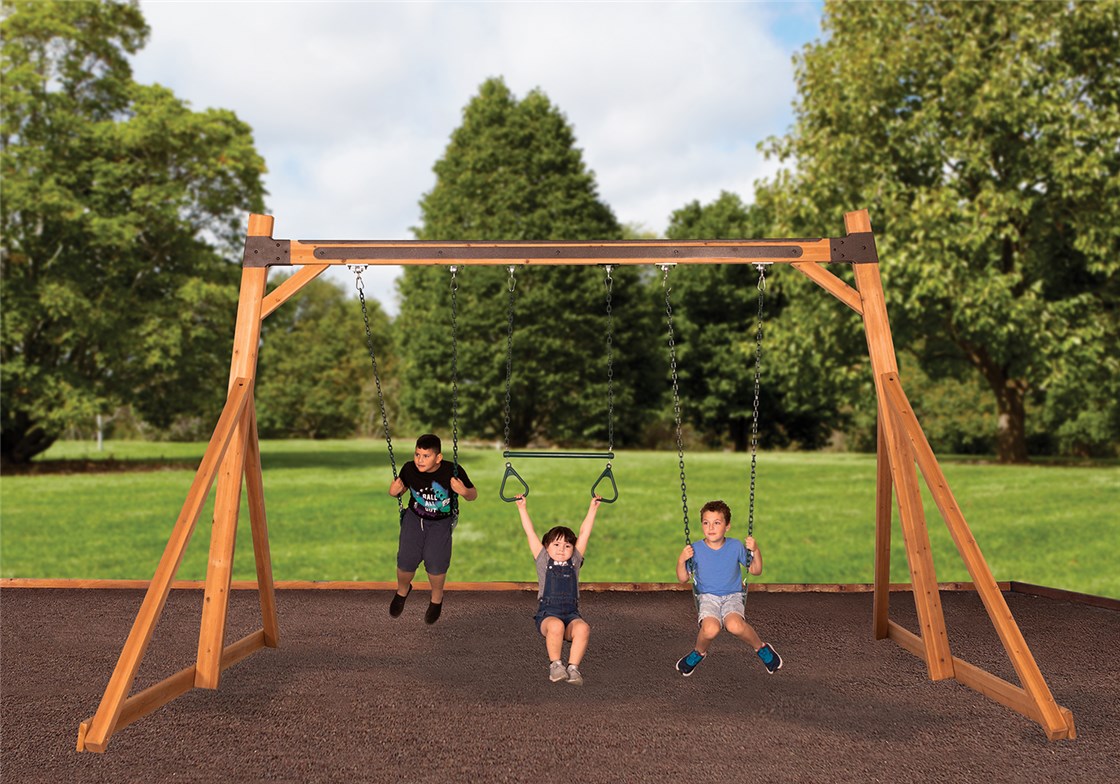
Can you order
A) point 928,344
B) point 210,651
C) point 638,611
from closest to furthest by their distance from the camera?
point 210,651 → point 638,611 → point 928,344

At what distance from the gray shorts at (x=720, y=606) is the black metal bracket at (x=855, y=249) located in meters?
2.29

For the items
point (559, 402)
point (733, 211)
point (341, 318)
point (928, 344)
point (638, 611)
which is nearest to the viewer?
point (638, 611)

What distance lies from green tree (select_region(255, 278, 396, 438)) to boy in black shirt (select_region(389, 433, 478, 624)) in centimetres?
3803

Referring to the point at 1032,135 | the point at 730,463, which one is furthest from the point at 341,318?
the point at 1032,135

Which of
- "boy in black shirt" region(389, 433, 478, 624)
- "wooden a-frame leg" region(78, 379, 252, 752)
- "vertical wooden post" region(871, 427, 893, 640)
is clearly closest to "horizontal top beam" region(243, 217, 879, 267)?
"wooden a-frame leg" region(78, 379, 252, 752)

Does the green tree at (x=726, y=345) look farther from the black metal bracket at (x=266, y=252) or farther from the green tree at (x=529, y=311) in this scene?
the black metal bracket at (x=266, y=252)

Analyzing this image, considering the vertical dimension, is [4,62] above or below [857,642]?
above

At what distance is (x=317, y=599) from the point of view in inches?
313

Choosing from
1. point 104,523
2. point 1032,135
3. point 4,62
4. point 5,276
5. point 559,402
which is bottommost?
point 104,523

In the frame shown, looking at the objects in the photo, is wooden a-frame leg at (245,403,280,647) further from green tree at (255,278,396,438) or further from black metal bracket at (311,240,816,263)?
green tree at (255,278,396,438)

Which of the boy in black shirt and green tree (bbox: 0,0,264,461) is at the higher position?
green tree (bbox: 0,0,264,461)

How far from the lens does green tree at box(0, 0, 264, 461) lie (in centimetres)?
2256

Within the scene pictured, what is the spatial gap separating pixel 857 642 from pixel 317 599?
4.40m

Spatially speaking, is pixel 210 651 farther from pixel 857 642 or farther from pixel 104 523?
pixel 104 523
